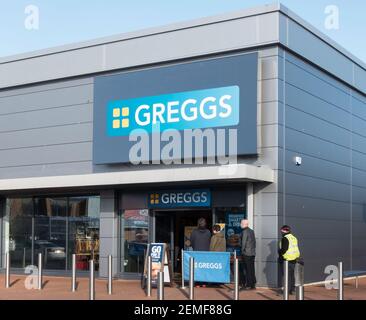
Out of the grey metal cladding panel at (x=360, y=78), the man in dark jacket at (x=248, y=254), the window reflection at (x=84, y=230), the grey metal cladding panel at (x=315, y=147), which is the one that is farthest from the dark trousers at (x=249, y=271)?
the grey metal cladding panel at (x=360, y=78)

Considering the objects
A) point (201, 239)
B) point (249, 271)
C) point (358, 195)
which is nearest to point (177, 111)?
point (201, 239)

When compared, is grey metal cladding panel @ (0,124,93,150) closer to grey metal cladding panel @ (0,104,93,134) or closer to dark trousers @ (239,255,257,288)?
grey metal cladding panel @ (0,104,93,134)

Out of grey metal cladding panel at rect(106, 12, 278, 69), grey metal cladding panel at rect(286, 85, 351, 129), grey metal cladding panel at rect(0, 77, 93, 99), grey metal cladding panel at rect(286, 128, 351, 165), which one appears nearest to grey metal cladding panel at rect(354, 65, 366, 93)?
grey metal cladding panel at rect(286, 85, 351, 129)

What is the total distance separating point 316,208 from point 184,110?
4.74 metres

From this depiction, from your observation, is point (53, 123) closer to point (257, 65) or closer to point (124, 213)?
point (124, 213)

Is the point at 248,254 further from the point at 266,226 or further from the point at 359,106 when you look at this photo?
the point at 359,106

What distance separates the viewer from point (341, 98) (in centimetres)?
2125

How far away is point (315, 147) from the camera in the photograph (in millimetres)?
19438

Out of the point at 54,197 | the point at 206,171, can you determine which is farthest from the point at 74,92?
the point at 206,171

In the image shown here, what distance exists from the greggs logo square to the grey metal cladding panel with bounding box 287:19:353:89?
87.3 inches

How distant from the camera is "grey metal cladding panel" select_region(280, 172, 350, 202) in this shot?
18.1 m

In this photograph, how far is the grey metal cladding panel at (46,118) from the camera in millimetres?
20922
